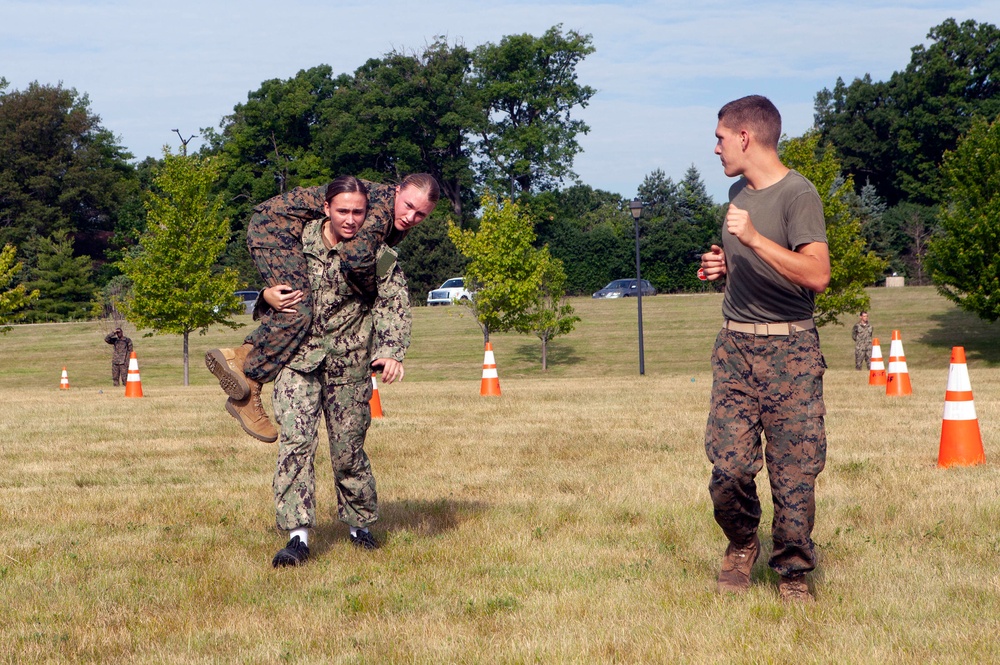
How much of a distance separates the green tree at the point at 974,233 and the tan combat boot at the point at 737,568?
32.8 meters

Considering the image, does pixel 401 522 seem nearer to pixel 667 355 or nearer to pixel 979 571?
pixel 979 571

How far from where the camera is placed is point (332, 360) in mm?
5496

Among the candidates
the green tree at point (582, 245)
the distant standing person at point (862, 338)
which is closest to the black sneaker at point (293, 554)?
the distant standing person at point (862, 338)

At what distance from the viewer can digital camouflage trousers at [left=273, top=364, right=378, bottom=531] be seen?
17.9 feet

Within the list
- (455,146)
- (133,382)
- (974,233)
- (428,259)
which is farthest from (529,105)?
(133,382)

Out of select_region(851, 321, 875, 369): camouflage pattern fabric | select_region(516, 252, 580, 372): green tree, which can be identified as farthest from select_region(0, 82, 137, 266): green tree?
select_region(851, 321, 875, 369): camouflage pattern fabric

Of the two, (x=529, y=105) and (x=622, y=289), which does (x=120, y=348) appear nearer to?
(x=622, y=289)

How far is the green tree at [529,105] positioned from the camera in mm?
76938

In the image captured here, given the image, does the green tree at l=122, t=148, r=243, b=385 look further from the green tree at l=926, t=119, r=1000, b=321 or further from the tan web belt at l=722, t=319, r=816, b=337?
the tan web belt at l=722, t=319, r=816, b=337

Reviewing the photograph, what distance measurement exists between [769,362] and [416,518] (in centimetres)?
299

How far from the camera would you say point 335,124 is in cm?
7844

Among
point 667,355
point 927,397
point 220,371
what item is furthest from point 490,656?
point 667,355

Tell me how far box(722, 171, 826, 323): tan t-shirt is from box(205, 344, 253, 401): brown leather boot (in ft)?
8.38

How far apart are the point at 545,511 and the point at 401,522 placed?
916mm
